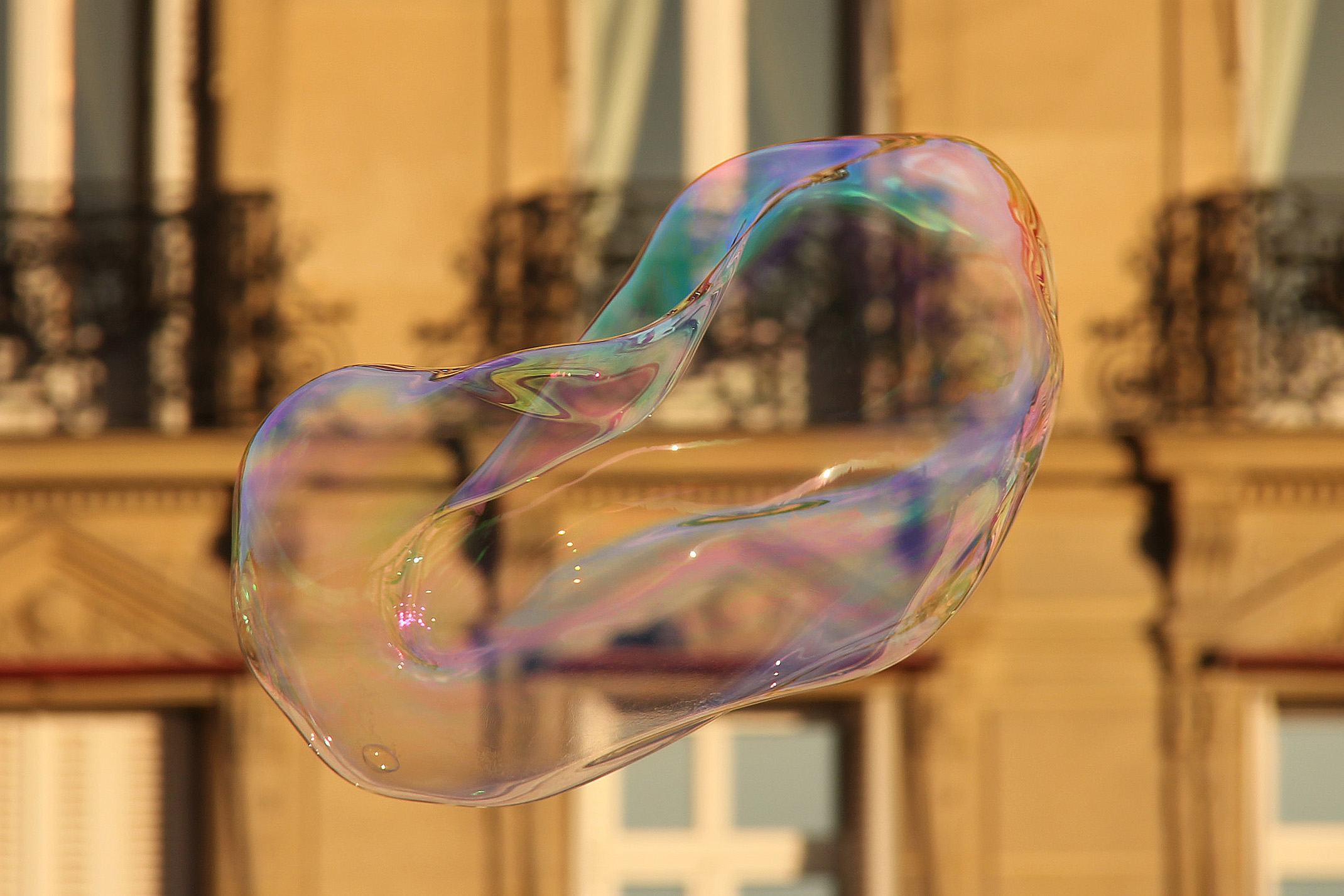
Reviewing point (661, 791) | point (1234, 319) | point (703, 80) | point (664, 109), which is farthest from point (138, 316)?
point (1234, 319)

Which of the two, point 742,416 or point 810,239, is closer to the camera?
point 810,239

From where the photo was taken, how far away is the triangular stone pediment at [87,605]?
17.5 feet

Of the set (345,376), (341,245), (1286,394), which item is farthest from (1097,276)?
(345,376)

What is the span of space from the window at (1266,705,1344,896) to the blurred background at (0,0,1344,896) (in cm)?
1

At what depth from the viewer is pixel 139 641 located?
211 inches

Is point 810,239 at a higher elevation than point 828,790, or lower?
higher

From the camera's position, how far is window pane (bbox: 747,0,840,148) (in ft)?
19.1

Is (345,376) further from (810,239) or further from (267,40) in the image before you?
(267,40)

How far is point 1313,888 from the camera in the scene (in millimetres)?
5578

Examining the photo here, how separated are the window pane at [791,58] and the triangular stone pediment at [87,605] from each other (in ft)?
8.98

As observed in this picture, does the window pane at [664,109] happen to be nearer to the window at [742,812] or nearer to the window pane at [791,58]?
the window pane at [791,58]

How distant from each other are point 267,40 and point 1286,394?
3909 mm

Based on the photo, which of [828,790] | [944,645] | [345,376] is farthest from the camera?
[828,790]

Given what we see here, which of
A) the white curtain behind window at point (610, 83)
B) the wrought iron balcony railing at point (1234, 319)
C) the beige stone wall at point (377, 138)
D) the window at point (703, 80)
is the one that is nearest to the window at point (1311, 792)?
the wrought iron balcony railing at point (1234, 319)
